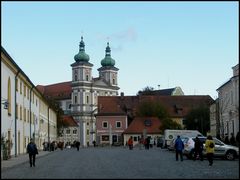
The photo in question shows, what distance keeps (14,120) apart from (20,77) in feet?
19.2

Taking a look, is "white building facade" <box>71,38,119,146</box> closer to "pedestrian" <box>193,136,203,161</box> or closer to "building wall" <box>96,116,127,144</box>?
"building wall" <box>96,116,127,144</box>

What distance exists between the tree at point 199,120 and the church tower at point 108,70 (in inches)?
2946

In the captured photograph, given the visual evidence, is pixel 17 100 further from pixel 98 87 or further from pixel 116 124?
pixel 98 87

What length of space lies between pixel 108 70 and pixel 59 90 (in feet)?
67.4

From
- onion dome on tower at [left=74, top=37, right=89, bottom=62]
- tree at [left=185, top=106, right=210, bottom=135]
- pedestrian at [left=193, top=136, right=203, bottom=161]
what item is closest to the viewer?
pedestrian at [left=193, top=136, right=203, bottom=161]

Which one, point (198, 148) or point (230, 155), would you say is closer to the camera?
point (198, 148)

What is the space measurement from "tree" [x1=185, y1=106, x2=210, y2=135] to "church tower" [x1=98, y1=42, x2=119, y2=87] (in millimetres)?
74817

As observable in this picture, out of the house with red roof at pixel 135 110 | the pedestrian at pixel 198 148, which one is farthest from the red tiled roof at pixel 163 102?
the pedestrian at pixel 198 148

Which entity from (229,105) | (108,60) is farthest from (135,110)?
(229,105)

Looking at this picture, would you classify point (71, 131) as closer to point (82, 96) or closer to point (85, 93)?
point (82, 96)

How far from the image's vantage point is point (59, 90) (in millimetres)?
183000

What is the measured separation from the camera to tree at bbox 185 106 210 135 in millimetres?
94938

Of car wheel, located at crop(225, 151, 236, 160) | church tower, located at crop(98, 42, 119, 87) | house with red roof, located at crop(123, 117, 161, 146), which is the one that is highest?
church tower, located at crop(98, 42, 119, 87)

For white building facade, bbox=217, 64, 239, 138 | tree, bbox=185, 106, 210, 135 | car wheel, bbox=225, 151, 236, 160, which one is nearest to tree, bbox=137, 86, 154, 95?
tree, bbox=185, 106, 210, 135
